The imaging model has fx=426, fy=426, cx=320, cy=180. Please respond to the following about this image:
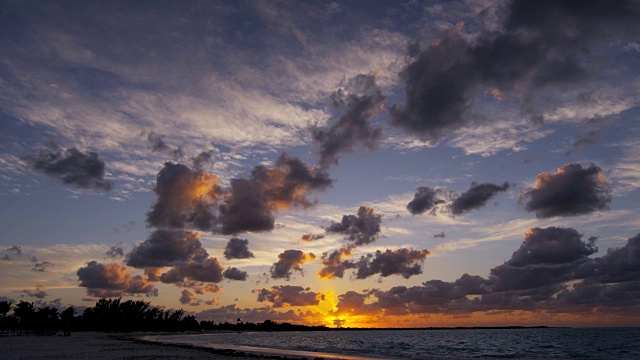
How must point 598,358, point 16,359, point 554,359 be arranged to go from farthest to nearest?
point 598,358 < point 554,359 < point 16,359

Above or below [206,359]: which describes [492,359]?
below

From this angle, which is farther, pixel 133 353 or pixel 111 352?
pixel 111 352

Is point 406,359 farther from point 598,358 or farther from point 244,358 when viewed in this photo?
point 598,358

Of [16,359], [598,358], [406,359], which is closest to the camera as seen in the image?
[16,359]

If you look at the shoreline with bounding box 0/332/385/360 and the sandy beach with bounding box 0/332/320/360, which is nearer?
the sandy beach with bounding box 0/332/320/360

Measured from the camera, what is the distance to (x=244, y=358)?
5275cm

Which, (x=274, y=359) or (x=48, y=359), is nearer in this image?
(x=48, y=359)

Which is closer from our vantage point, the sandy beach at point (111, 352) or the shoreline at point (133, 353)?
the sandy beach at point (111, 352)

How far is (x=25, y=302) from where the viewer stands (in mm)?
175500

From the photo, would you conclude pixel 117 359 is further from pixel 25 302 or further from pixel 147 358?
pixel 25 302

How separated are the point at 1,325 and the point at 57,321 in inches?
799

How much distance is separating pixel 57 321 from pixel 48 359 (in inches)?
6109

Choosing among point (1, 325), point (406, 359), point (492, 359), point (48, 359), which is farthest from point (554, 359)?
point (1, 325)

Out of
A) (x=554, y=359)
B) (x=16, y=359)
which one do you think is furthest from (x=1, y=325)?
(x=554, y=359)
